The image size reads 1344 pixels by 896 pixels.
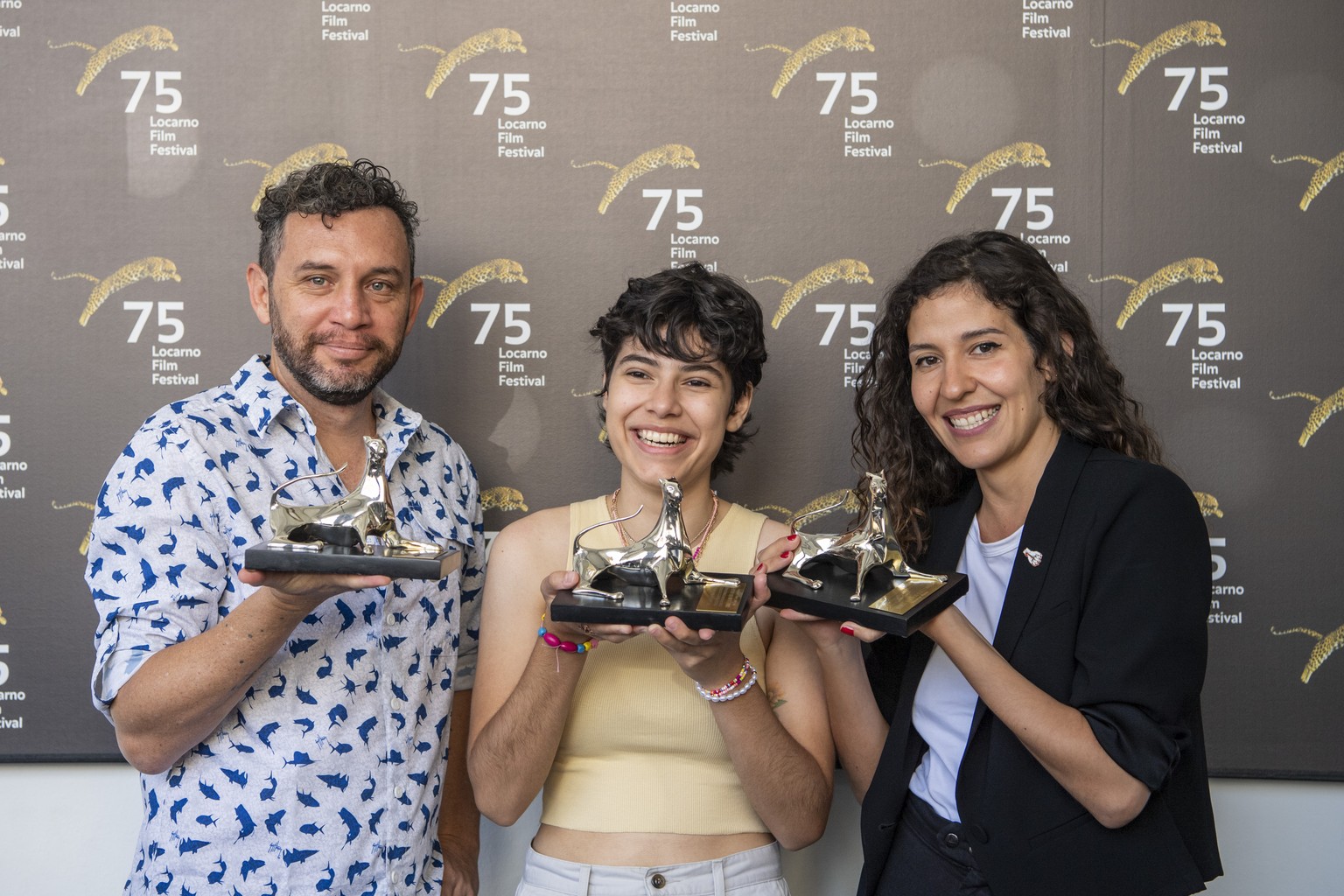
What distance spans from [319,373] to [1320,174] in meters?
2.47

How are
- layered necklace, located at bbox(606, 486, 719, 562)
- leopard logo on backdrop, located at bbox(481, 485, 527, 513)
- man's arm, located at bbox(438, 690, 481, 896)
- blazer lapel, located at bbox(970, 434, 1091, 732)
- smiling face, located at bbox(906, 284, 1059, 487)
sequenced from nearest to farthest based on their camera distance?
blazer lapel, located at bbox(970, 434, 1091, 732)
smiling face, located at bbox(906, 284, 1059, 487)
layered necklace, located at bbox(606, 486, 719, 562)
man's arm, located at bbox(438, 690, 481, 896)
leopard logo on backdrop, located at bbox(481, 485, 527, 513)

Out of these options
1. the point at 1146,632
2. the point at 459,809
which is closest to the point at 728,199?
the point at 1146,632

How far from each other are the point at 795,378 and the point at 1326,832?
5.88ft

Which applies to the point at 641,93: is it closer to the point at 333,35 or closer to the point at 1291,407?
the point at 333,35

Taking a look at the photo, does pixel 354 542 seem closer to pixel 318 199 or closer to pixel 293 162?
pixel 318 199

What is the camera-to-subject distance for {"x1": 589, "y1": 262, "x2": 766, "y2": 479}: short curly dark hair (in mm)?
1828

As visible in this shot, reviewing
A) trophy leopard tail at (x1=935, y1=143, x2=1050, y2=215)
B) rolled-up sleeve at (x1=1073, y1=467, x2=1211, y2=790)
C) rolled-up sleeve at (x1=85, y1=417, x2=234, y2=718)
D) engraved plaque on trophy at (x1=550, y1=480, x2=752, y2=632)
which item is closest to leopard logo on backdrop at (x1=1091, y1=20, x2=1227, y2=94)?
trophy leopard tail at (x1=935, y1=143, x2=1050, y2=215)

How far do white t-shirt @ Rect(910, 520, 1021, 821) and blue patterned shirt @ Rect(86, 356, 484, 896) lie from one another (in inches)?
37.2

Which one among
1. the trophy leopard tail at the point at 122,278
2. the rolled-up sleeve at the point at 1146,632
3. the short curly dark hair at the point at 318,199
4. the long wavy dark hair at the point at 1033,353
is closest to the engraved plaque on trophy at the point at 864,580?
the long wavy dark hair at the point at 1033,353

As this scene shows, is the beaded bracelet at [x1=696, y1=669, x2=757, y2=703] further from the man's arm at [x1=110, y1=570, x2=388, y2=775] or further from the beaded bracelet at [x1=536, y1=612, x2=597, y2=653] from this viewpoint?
the man's arm at [x1=110, y1=570, x2=388, y2=775]

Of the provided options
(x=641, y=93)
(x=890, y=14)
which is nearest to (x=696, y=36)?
(x=641, y=93)

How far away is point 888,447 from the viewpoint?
6.70 feet

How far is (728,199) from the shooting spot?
255 cm

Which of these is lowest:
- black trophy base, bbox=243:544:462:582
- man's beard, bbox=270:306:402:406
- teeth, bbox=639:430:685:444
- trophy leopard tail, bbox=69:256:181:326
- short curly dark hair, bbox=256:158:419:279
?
black trophy base, bbox=243:544:462:582
